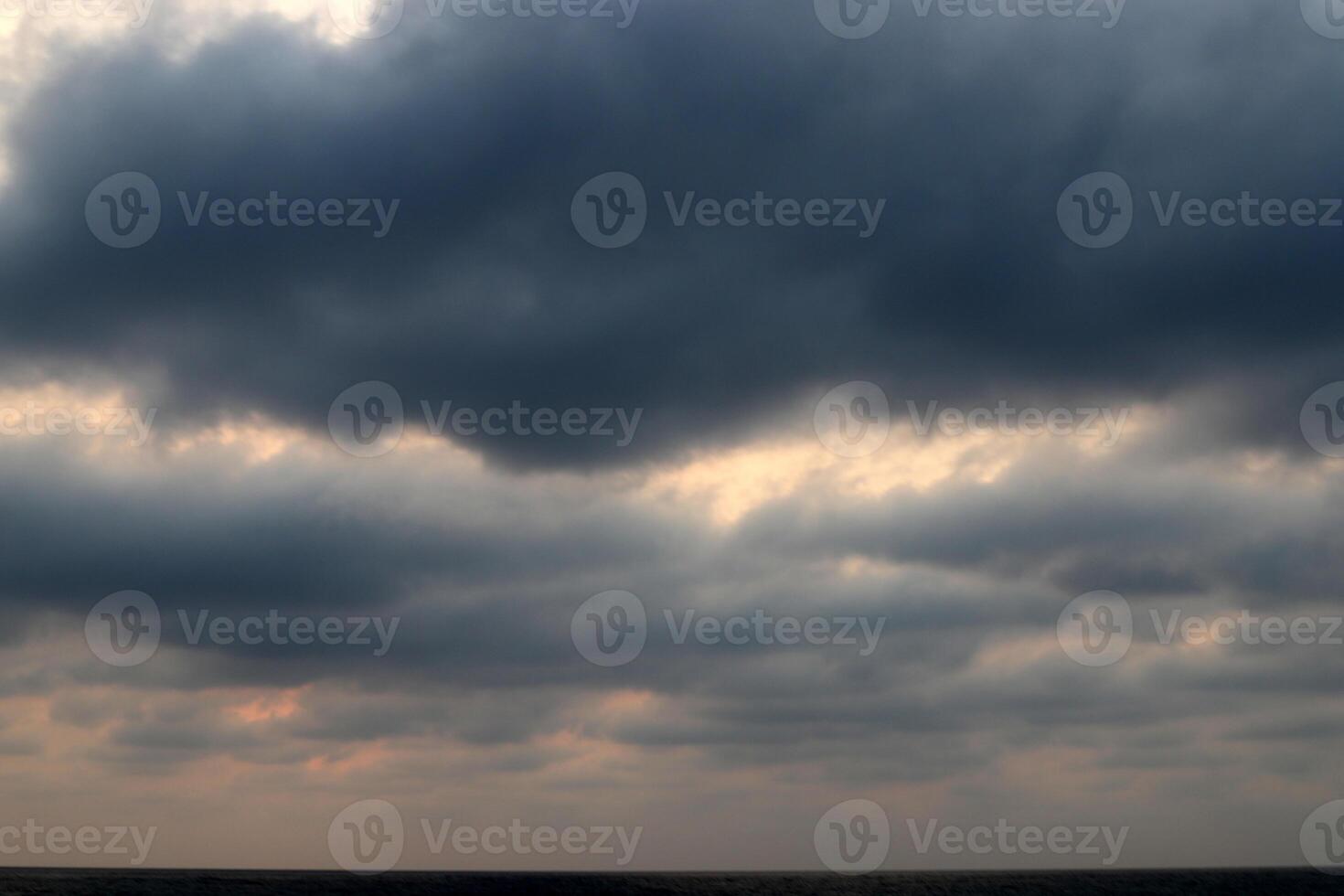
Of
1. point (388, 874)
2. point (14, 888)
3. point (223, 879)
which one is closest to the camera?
point (14, 888)

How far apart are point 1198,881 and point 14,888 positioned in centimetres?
5173

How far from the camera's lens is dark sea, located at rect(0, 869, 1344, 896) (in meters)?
43.8

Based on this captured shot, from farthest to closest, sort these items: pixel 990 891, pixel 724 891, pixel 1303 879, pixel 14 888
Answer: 1. pixel 1303 879
2. pixel 990 891
3. pixel 724 891
4. pixel 14 888

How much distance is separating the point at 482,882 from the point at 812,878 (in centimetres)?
1526

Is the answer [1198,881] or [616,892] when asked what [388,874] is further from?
[1198,881]

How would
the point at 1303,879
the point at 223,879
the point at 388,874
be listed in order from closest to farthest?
the point at 223,879 → the point at 388,874 → the point at 1303,879

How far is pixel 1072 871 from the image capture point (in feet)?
198

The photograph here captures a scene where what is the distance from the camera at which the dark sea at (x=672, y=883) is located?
144 ft

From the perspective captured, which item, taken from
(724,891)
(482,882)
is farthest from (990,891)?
(482,882)

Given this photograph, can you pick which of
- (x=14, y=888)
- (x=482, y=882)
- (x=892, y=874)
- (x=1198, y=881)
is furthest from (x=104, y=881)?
(x=1198, y=881)

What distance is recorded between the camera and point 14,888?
41281 mm

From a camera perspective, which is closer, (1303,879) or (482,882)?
(482,882)

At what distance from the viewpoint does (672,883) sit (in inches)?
2051

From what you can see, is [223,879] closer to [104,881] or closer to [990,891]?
[104,881]
